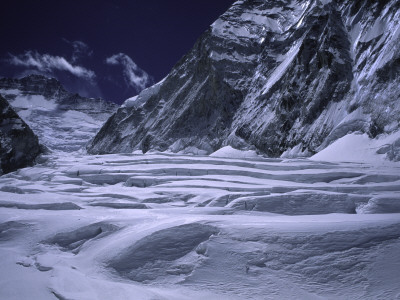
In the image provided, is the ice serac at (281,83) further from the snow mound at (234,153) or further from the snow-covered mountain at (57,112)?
the snow-covered mountain at (57,112)

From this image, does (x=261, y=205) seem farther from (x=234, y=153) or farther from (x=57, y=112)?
(x=57, y=112)

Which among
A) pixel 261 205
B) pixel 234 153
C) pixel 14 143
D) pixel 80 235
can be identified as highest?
pixel 80 235

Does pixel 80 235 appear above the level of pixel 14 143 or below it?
→ above

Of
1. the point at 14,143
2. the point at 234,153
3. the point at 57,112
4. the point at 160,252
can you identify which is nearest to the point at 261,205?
the point at 160,252

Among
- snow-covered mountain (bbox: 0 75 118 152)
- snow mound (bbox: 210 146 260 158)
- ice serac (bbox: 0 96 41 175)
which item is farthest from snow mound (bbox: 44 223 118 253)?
snow-covered mountain (bbox: 0 75 118 152)

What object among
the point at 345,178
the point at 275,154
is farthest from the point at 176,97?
the point at 345,178

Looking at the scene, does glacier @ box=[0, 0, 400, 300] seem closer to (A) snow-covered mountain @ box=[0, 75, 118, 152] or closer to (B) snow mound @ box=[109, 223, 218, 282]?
(B) snow mound @ box=[109, 223, 218, 282]
